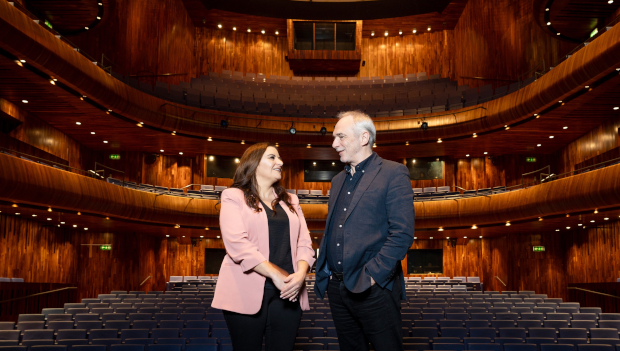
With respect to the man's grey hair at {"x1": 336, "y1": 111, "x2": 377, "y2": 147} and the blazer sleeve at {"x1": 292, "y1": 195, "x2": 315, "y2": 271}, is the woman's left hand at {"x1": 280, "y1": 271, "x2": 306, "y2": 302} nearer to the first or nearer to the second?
the blazer sleeve at {"x1": 292, "y1": 195, "x2": 315, "y2": 271}

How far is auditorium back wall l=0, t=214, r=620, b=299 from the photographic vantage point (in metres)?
13.1

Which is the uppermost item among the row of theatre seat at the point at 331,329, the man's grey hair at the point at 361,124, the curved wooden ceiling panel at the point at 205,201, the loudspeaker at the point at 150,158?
the loudspeaker at the point at 150,158

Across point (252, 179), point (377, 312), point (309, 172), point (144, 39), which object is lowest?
point (377, 312)

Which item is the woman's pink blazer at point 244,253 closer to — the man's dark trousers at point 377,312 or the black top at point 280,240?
the black top at point 280,240

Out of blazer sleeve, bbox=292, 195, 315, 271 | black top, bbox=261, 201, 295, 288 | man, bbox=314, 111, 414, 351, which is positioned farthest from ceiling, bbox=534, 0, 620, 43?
black top, bbox=261, 201, 295, 288

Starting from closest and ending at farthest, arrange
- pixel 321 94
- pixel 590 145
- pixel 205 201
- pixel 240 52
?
pixel 590 145
pixel 205 201
pixel 321 94
pixel 240 52

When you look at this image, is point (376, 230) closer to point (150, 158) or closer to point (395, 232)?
point (395, 232)

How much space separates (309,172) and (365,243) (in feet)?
59.5

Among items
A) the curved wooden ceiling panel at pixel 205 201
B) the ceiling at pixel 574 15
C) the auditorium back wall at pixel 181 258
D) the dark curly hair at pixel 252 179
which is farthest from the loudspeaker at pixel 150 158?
the dark curly hair at pixel 252 179

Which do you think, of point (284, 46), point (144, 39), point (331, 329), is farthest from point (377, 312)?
point (284, 46)

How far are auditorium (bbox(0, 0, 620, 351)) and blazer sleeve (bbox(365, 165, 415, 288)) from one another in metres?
0.01

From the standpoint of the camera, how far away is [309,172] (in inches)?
802

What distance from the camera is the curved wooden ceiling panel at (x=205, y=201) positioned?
9883mm

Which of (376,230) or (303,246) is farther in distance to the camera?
(303,246)
